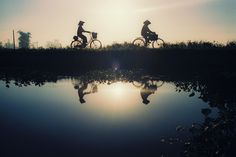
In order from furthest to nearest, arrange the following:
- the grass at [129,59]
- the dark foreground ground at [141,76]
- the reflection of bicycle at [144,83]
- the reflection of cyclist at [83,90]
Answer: the grass at [129,59] < the reflection of bicycle at [144,83] < the reflection of cyclist at [83,90] < the dark foreground ground at [141,76]

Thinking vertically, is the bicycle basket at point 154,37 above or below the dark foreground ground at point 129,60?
above

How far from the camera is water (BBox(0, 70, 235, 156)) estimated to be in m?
8.09

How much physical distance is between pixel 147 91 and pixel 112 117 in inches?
179

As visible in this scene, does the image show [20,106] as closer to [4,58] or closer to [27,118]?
[27,118]

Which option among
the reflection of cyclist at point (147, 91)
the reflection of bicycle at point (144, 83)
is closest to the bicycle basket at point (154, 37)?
the reflection of bicycle at point (144, 83)

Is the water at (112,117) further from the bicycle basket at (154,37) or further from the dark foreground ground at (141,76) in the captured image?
the bicycle basket at (154,37)

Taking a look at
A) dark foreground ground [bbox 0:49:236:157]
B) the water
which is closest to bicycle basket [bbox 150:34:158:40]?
dark foreground ground [bbox 0:49:236:157]

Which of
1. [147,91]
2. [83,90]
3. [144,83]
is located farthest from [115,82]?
[147,91]

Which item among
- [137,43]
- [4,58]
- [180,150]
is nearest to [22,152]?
[180,150]

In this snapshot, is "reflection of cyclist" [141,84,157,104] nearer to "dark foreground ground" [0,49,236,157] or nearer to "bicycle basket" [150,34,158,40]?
"dark foreground ground" [0,49,236,157]

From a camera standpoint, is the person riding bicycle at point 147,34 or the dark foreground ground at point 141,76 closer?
the dark foreground ground at point 141,76

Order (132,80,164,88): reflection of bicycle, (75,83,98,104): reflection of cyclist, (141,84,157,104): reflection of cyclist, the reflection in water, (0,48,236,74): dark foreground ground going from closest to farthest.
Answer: (141,84,157,104): reflection of cyclist → (75,83,98,104): reflection of cyclist → the reflection in water → (132,80,164,88): reflection of bicycle → (0,48,236,74): dark foreground ground

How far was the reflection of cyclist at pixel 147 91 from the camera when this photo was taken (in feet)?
45.3

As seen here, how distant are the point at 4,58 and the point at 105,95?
14370 millimetres
